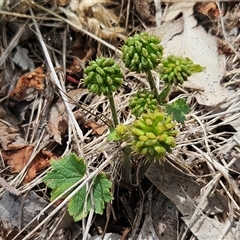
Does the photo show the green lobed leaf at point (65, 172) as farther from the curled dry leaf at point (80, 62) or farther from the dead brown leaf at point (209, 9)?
the dead brown leaf at point (209, 9)

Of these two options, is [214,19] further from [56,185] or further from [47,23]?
[56,185]

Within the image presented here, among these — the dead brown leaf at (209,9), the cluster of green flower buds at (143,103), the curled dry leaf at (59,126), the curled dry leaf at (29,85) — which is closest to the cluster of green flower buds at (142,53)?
the cluster of green flower buds at (143,103)

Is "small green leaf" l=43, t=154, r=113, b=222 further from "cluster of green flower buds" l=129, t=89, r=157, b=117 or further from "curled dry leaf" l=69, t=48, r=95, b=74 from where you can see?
"curled dry leaf" l=69, t=48, r=95, b=74

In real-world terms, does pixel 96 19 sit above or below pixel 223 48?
above

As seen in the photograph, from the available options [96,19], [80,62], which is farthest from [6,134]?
[96,19]

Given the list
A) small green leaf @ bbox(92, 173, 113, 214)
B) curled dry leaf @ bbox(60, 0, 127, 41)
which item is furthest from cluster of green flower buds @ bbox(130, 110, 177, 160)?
curled dry leaf @ bbox(60, 0, 127, 41)

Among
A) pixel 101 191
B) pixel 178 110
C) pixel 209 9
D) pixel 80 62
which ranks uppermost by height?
pixel 80 62

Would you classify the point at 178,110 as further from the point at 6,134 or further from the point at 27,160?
the point at 6,134
